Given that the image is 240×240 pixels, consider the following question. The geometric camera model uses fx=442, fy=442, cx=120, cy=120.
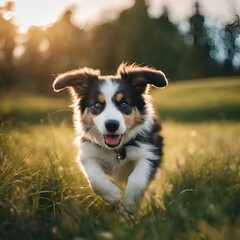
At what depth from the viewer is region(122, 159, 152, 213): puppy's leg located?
4169 millimetres

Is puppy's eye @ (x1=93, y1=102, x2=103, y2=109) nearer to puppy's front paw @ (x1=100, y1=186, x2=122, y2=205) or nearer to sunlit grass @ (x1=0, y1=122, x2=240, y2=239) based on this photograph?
sunlit grass @ (x1=0, y1=122, x2=240, y2=239)

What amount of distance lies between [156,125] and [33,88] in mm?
40974

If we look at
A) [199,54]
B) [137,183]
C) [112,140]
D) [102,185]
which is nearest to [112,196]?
[102,185]

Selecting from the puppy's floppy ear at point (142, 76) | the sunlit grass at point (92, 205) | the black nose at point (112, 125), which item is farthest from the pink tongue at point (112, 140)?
the puppy's floppy ear at point (142, 76)

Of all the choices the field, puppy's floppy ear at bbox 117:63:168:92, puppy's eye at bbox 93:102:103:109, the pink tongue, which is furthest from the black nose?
puppy's floppy ear at bbox 117:63:168:92

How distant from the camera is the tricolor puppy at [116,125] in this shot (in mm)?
4516

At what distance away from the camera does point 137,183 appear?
4344 millimetres

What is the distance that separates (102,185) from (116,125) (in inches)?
24.8

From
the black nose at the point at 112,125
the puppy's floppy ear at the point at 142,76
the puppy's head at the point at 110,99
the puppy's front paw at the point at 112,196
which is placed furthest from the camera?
the puppy's floppy ear at the point at 142,76

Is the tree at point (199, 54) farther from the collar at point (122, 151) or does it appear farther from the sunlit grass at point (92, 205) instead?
the sunlit grass at point (92, 205)

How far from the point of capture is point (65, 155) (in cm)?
546

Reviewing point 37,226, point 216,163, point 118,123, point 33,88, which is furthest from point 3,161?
point 33,88

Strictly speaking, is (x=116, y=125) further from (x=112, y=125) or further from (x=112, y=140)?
(x=112, y=140)

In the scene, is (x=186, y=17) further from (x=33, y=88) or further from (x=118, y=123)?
(x=118, y=123)
